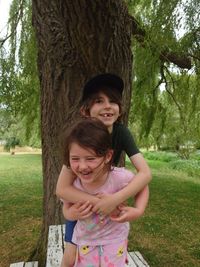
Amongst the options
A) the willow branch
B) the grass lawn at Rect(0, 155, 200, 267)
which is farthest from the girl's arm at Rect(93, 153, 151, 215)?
the willow branch

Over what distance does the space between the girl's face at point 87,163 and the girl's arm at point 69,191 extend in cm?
7

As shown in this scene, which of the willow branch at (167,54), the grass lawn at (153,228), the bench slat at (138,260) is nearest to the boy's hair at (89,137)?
the bench slat at (138,260)

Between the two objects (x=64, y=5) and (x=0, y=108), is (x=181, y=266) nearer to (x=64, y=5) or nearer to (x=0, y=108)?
(x=64, y=5)

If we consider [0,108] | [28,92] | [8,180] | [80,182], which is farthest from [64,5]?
[8,180]

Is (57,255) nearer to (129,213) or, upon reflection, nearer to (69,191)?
(69,191)

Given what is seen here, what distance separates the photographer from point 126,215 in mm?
1533

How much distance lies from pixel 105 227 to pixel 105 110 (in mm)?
572

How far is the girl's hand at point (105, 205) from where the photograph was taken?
1527 mm

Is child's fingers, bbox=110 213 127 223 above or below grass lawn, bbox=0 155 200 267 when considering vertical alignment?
above

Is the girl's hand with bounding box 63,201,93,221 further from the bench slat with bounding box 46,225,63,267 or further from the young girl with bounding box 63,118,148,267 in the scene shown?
the bench slat with bounding box 46,225,63,267

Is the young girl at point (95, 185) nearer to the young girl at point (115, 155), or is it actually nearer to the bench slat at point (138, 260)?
the young girl at point (115, 155)

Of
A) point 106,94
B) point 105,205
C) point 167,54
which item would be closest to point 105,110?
point 106,94

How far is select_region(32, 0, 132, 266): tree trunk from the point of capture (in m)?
2.65

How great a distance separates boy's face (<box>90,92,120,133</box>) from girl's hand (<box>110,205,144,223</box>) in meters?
Result: 0.43
